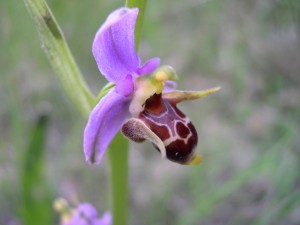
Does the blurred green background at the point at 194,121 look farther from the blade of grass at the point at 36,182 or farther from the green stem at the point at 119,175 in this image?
the green stem at the point at 119,175

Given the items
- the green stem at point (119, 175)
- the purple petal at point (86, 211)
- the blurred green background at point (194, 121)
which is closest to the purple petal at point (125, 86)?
the green stem at point (119, 175)

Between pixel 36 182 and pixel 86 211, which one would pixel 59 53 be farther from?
pixel 36 182

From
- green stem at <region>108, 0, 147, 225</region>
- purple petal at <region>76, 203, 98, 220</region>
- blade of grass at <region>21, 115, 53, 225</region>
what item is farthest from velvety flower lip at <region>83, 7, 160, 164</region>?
blade of grass at <region>21, 115, 53, 225</region>

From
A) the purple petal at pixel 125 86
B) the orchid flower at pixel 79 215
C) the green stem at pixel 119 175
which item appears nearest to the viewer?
the purple petal at pixel 125 86

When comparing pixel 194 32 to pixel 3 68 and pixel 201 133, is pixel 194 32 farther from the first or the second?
pixel 3 68

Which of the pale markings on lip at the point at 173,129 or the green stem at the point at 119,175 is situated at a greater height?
the green stem at the point at 119,175
